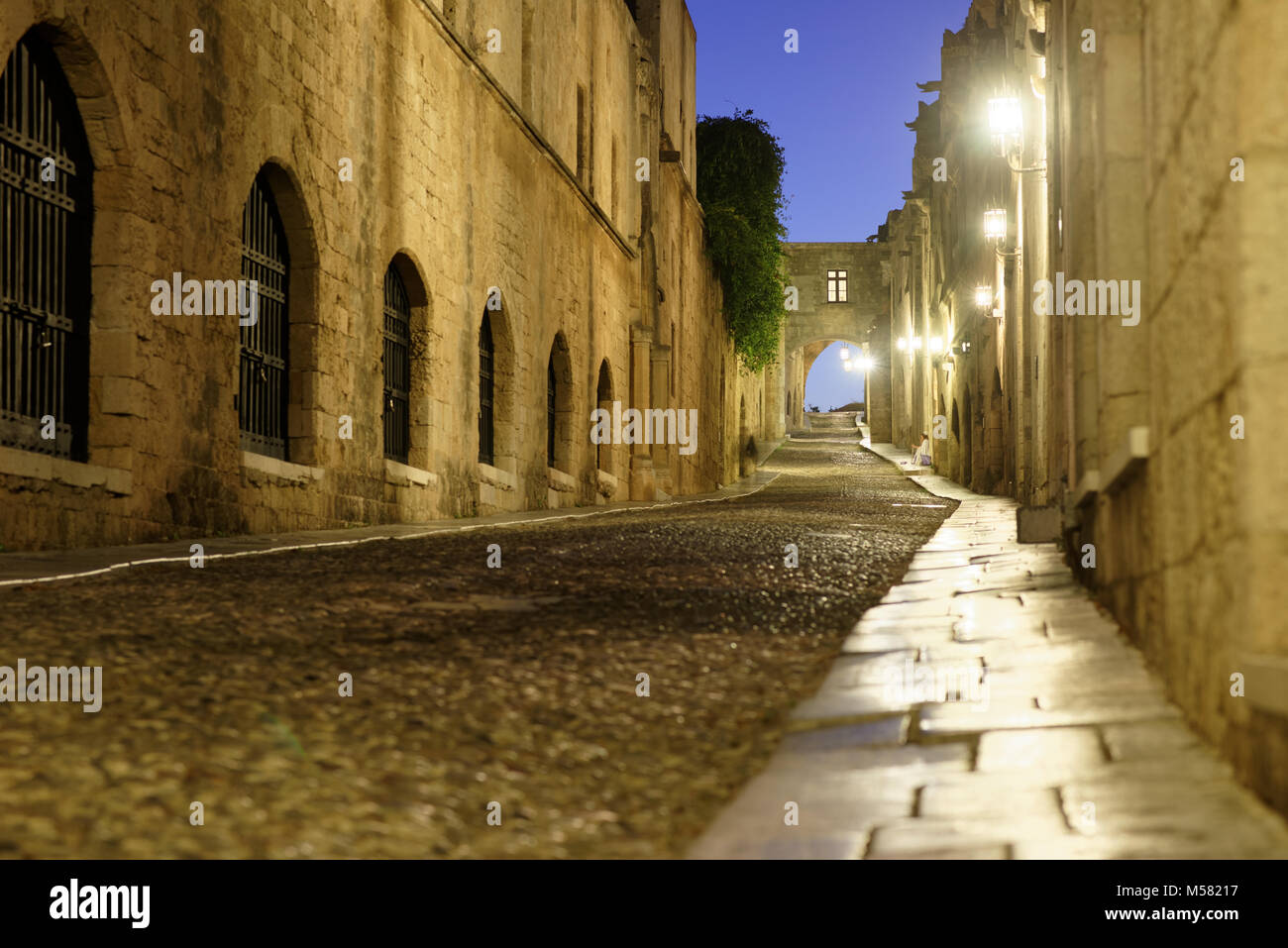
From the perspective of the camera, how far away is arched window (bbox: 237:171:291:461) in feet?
37.5

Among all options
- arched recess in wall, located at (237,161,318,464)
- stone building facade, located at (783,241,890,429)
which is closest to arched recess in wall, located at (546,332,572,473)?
arched recess in wall, located at (237,161,318,464)

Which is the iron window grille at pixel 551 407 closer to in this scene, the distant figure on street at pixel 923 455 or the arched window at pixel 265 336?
the arched window at pixel 265 336

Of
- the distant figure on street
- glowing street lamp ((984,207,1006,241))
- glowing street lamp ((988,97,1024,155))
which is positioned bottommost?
the distant figure on street

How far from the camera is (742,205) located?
118 ft

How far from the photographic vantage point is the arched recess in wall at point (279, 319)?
1156cm

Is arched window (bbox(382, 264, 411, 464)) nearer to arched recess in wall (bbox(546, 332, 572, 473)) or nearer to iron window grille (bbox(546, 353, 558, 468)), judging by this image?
iron window grille (bbox(546, 353, 558, 468))

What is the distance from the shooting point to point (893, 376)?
Answer: 50500 millimetres

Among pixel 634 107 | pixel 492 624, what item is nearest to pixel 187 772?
pixel 492 624

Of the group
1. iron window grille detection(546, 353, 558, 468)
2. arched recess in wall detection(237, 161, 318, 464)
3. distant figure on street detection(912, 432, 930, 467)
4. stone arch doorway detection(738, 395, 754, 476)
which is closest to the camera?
arched recess in wall detection(237, 161, 318, 464)

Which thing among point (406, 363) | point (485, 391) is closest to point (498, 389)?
point (485, 391)

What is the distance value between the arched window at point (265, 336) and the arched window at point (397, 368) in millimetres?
2243

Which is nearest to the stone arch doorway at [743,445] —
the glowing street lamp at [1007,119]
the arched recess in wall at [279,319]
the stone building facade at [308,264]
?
the stone building facade at [308,264]

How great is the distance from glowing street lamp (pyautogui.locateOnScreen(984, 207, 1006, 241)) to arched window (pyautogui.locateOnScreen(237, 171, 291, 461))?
11138 mm

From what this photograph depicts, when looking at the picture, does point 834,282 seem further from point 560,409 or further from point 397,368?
point 397,368
